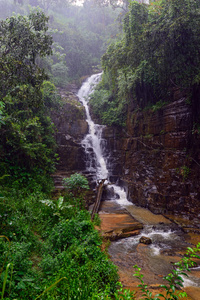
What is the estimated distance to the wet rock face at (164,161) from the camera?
8953 mm

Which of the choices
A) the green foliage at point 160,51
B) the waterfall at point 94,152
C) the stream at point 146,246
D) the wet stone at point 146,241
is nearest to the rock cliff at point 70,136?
the waterfall at point 94,152

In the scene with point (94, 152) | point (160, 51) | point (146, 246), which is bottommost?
point (146, 246)

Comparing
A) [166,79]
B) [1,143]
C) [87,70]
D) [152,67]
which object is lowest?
[1,143]

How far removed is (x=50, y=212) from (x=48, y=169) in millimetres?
4511

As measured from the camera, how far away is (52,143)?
38.8ft

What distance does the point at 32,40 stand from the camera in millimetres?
7086

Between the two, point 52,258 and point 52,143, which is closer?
point 52,258

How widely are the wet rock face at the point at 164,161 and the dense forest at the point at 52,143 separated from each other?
0.91m

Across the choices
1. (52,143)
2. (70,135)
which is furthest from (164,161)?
(70,135)

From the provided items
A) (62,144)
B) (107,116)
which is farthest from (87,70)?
(62,144)

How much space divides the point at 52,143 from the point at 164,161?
683 centimetres

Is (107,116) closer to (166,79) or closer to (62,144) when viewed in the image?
(62,144)

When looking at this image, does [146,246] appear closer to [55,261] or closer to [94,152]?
[55,261]

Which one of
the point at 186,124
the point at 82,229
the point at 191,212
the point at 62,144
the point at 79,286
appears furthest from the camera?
the point at 62,144
